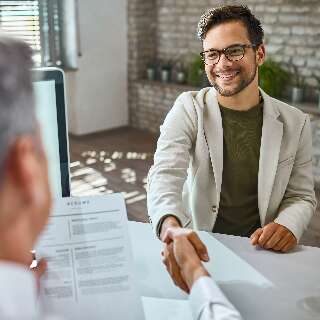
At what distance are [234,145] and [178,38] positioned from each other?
4.08 metres

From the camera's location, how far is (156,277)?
1198 mm

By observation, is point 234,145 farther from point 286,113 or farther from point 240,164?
point 286,113

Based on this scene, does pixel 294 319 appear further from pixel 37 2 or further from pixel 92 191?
pixel 37 2

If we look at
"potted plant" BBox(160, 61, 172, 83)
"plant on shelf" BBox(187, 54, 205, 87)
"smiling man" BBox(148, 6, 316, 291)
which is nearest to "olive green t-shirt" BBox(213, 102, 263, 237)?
"smiling man" BBox(148, 6, 316, 291)

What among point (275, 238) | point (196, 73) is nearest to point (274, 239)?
point (275, 238)

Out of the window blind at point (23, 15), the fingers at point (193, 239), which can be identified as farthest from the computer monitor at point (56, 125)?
the window blind at point (23, 15)

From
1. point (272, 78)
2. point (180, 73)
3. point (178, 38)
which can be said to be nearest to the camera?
point (272, 78)

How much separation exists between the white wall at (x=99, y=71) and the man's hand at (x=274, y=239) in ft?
14.6

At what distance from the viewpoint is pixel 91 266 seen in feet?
3.02

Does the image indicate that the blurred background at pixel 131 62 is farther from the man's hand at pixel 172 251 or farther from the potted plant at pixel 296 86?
the man's hand at pixel 172 251

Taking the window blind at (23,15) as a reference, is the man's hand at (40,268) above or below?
below

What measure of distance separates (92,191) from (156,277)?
279 cm

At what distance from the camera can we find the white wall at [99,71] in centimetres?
544

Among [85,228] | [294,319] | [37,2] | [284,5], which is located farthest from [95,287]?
[37,2]
